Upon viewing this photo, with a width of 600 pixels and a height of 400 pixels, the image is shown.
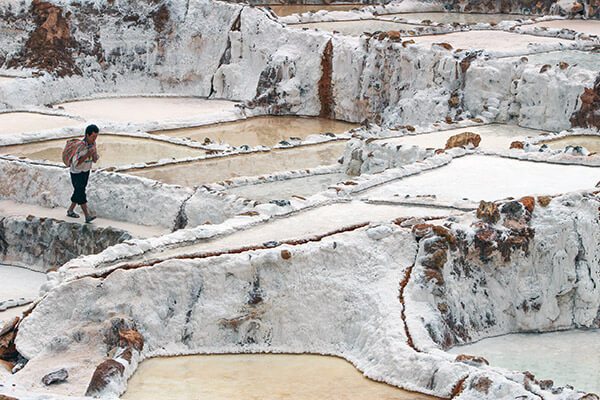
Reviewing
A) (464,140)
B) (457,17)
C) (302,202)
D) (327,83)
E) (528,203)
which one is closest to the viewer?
(528,203)

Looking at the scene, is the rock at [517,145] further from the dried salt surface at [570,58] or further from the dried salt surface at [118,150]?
the dried salt surface at [118,150]

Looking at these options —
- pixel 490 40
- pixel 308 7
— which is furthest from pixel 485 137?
pixel 308 7

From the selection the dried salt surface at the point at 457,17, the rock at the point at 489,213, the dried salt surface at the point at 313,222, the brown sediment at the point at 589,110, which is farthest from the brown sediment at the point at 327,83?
the rock at the point at 489,213

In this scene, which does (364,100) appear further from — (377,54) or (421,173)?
(421,173)

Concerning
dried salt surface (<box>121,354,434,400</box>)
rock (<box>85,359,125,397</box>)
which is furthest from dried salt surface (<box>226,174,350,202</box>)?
rock (<box>85,359,125,397</box>)

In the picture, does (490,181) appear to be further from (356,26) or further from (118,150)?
(356,26)

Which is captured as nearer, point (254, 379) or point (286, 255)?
point (254, 379)

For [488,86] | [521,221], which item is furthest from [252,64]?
[521,221]
